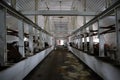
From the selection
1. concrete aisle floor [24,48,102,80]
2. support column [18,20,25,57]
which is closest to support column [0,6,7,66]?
support column [18,20,25,57]

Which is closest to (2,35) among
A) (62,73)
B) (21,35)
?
(21,35)

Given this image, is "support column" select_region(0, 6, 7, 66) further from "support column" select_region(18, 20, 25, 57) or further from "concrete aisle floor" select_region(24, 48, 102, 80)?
"concrete aisle floor" select_region(24, 48, 102, 80)

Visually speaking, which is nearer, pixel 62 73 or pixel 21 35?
pixel 21 35

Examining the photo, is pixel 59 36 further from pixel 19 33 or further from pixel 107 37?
pixel 19 33

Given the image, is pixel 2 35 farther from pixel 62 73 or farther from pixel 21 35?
pixel 62 73

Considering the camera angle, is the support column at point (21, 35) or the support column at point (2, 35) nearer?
the support column at point (2, 35)

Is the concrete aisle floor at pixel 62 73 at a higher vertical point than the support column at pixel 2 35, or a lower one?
lower

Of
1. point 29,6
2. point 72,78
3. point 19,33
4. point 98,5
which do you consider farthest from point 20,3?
point 72,78

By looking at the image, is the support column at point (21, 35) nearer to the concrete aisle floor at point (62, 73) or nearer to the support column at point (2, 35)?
the concrete aisle floor at point (62, 73)

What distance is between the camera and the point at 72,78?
2512 millimetres

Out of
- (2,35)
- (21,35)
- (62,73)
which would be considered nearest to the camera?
(2,35)

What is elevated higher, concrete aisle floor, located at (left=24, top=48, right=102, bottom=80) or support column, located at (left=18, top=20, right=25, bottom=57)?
support column, located at (left=18, top=20, right=25, bottom=57)

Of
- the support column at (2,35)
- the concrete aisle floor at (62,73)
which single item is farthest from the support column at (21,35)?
the support column at (2,35)

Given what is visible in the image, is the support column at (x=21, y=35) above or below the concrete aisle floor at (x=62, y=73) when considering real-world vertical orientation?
above
